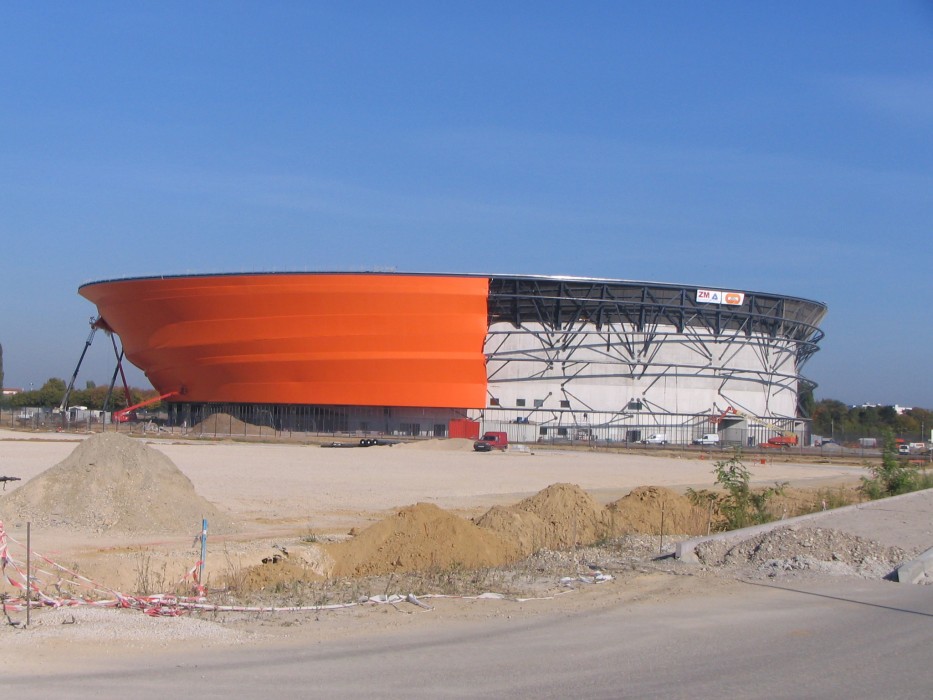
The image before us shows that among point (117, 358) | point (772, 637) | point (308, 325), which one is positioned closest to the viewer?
point (772, 637)

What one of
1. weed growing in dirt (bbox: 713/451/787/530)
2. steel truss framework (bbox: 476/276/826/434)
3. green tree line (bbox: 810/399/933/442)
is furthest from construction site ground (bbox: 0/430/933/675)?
green tree line (bbox: 810/399/933/442)

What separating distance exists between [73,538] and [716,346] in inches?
3132

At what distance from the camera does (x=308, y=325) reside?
8281cm

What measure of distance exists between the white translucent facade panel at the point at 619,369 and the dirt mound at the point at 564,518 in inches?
2556

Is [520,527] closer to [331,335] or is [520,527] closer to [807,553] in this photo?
[807,553]

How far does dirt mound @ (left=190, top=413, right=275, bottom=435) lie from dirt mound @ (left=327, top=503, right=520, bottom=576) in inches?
2713

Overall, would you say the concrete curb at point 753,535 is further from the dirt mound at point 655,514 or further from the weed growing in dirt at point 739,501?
the dirt mound at point 655,514

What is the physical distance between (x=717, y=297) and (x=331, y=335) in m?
35.2

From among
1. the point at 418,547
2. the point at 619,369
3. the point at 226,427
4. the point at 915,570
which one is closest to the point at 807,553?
the point at 915,570

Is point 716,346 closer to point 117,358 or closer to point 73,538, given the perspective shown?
point 117,358

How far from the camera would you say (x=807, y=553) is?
15000 mm

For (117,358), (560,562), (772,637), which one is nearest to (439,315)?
(117,358)

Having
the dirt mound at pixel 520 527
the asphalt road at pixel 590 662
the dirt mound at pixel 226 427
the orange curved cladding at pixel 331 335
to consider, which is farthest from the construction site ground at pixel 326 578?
the dirt mound at pixel 226 427

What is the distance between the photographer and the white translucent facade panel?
8769 centimetres
